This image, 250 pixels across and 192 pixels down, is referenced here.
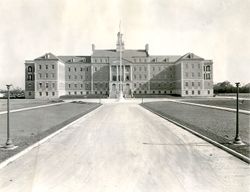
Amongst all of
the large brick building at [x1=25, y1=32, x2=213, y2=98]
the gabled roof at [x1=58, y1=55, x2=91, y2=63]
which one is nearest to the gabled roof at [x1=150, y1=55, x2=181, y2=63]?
the large brick building at [x1=25, y1=32, x2=213, y2=98]

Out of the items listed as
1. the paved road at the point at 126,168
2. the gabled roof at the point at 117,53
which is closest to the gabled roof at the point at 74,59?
the gabled roof at the point at 117,53

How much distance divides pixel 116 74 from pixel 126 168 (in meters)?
90.5

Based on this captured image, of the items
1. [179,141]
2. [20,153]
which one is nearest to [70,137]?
[20,153]

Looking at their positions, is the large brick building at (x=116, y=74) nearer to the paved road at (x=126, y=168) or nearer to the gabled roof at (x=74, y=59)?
the gabled roof at (x=74, y=59)

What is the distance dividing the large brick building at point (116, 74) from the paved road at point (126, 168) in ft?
261

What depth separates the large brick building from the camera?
9012 centimetres

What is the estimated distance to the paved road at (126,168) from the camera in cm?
650

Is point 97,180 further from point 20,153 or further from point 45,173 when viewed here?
point 20,153

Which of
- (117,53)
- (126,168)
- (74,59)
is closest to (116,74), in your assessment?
(117,53)

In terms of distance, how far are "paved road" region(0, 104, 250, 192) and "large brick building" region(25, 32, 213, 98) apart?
79.7 meters

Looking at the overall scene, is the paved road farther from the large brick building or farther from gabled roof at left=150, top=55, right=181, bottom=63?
gabled roof at left=150, top=55, right=181, bottom=63

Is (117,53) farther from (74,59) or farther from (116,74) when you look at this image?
(74,59)

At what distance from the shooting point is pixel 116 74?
97.9 m

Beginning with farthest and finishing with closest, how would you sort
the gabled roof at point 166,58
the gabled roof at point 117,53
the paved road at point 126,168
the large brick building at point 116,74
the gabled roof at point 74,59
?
the gabled roof at point 166,58 → the gabled roof at point 117,53 → the gabled roof at point 74,59 → the large brick building at point 116,74 → the paved road at point 126,168
